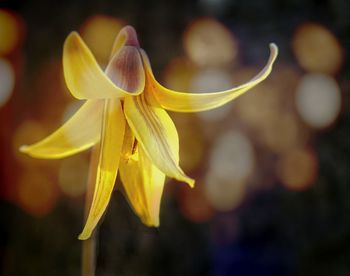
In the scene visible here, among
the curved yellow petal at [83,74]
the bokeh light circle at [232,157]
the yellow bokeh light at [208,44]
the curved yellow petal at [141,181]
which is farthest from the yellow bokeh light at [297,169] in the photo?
the curved yellow petal at [83,74]

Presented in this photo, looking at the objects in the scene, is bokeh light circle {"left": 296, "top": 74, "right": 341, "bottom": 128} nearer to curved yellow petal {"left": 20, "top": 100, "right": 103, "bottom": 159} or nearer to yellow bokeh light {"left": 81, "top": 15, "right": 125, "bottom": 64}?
yellow bokeh light {"left": 81, "top": 15, "right": 125, "bottom": 64}

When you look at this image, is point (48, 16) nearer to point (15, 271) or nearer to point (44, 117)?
point (44, 117)

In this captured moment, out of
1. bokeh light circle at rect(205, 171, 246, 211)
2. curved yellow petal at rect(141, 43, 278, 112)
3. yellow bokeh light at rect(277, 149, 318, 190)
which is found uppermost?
curved yellow petal at rect(141, 43, 278, 112)

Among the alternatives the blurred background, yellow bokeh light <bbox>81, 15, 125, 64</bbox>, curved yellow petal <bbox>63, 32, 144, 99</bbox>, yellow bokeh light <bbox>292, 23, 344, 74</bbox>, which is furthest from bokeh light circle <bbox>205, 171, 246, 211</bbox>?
curved yellow petal <bbox>63, 32, 144, 99</bbox>

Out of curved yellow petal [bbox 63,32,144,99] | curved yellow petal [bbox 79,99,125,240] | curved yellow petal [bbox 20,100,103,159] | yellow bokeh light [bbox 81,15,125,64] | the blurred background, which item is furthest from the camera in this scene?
yellow bokeh light [bbox 81,15,125,64]

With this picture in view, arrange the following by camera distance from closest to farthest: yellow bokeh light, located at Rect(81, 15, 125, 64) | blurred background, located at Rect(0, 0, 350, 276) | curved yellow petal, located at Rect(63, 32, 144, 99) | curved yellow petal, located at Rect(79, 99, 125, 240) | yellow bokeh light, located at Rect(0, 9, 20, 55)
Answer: curved yellow petal, located at Rect(63, 32, 144, 99) < curved yellow petal, located at Rect(79, 99, 125, 240) < blurred background, located at Rect(0, 0, 350, 276) < yellow bokeh light, located at Rect(81, 15, 125, 64) < yellow bokeh light, located at Rect(0, 9, 20, 55)

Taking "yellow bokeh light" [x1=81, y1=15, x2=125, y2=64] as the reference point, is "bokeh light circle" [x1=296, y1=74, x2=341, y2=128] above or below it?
below

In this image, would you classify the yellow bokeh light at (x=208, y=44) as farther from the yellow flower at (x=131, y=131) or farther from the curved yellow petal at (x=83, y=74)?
the curved yellow petal at (x=83, y=74)

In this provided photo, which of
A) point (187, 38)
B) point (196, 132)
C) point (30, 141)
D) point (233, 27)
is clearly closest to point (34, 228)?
point (30, 141)

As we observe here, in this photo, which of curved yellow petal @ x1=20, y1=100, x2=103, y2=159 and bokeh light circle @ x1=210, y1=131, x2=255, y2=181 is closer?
curved yellow petal @ x1=20, y1=100, x2=103, y2=159
